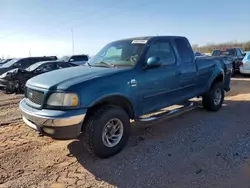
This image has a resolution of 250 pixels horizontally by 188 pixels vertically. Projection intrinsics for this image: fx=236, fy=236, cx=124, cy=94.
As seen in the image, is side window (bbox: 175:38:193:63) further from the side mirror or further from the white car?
the white car

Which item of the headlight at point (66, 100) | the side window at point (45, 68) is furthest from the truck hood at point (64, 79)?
the side window at point (45, 68)

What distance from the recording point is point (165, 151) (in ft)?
13.2

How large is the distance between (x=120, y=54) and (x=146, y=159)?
2.08 m

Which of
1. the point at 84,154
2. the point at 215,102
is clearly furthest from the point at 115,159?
the point at 215,102

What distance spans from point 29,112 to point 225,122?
4.24 m

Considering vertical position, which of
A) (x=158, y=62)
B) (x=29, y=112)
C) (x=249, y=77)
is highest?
(x=158, y=62)

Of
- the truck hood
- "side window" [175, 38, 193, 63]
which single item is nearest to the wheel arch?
the truck hood

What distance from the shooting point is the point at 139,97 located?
4156mm

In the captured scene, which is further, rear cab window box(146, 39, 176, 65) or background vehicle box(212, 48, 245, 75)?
background vehicle box(212, 48, 245, 75)

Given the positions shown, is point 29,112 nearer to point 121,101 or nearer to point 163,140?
point 121,101

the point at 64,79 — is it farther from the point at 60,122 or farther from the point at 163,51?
the point at 163,51

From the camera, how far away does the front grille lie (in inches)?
139

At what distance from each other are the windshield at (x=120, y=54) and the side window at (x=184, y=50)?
1.05 metres

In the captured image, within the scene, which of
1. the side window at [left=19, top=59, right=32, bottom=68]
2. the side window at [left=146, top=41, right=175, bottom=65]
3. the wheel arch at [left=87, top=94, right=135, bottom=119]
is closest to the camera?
the wheel arch at [left=87, top=94, right=135, bottom=119]
